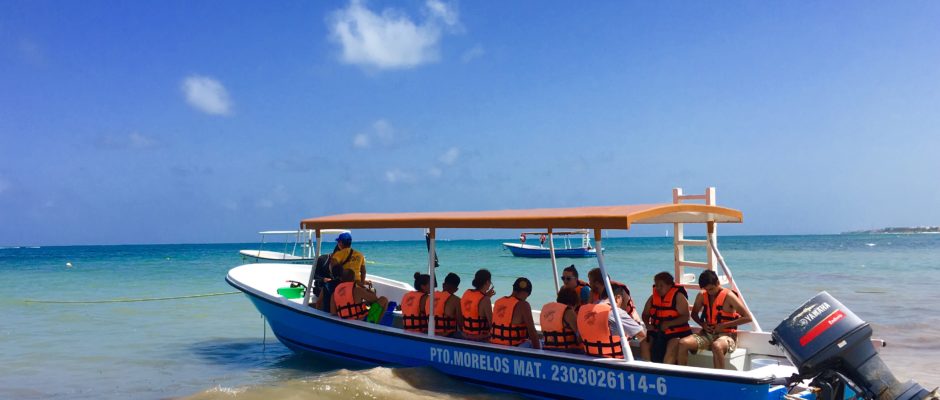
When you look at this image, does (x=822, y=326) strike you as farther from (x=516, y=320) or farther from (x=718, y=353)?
(x=516, y=320)

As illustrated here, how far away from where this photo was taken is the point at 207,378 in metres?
8.52

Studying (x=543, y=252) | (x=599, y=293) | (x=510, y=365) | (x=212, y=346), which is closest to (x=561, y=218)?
(x=599, y=293)

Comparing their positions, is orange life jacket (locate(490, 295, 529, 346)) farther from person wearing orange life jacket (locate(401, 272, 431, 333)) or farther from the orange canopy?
person wearing orange life jacket (locate(401, 272, 431, 333))

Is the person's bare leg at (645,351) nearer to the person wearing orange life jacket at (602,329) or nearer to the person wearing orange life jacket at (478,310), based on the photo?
the person wearing orange life jacket at (602,329)

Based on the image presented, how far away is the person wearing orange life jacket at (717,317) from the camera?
6.05 metres

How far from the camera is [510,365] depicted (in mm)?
6266

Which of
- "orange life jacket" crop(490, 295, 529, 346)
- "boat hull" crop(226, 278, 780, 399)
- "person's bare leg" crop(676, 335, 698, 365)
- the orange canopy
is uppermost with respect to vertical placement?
the orange canopy

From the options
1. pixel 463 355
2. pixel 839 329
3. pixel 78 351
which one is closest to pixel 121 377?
pixel 78 351

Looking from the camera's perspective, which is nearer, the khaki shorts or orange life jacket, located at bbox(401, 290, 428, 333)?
the khaki shorts

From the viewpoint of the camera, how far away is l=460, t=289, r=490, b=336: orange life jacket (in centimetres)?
676

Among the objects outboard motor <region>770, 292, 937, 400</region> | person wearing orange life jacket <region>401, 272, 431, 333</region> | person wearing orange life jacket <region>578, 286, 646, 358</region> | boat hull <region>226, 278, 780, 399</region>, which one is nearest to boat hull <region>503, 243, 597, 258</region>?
boat hull <region>226, 278, 780, 399</region>

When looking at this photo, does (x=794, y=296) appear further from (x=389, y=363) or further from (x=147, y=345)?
(x=147, y=345)

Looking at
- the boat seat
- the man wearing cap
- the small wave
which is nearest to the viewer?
the boat seat

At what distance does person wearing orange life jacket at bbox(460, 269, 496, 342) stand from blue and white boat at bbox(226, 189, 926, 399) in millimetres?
228
